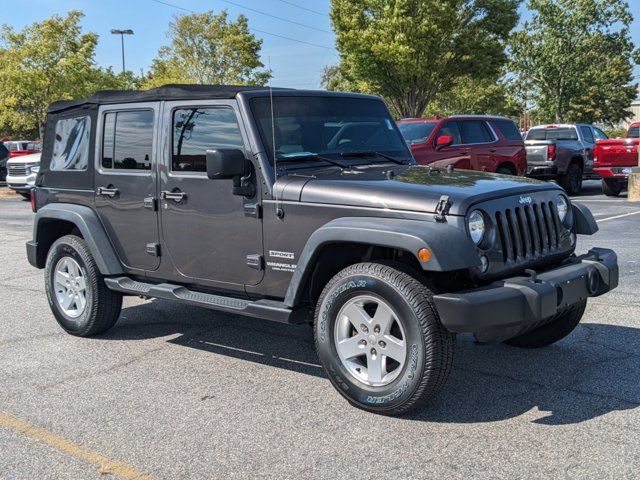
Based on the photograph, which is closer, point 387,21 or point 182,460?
point 182,460

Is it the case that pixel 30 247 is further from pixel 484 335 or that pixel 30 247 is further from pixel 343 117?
pixel 484 335

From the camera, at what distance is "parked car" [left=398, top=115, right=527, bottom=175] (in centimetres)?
1337

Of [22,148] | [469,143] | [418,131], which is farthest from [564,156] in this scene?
[22,148]

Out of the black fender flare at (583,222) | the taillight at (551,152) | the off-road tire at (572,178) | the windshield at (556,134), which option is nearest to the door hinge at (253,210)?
the black fender flare at (583,222)

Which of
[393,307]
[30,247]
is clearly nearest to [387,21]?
[30,247]

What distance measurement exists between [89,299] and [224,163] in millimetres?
2053

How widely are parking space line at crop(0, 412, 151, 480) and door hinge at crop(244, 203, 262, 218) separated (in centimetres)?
172

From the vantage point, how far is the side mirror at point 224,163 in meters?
4.48

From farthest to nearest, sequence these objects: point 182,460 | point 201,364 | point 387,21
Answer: point 387,21, point 201,364, point 182,460

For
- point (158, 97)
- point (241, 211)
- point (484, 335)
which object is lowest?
point (484, 335)

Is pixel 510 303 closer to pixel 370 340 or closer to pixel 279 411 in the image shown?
pixel 370 340

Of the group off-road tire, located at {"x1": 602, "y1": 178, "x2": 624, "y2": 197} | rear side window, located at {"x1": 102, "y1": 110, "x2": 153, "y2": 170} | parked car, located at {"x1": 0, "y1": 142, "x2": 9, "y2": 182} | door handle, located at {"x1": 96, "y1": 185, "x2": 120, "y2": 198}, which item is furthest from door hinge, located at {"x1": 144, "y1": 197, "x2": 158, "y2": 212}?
parked car, located at {"x1": 0, "y1": 142, "x2": 9, "y2": 182}

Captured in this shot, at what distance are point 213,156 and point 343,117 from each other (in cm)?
123

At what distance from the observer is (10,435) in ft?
13.1
